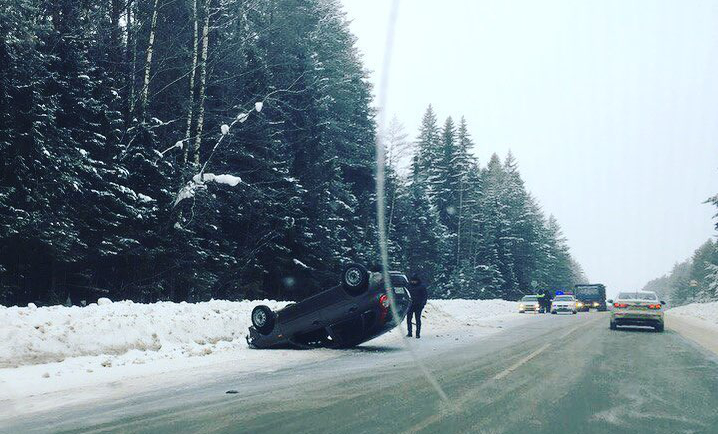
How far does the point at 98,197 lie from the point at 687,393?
17.2 metres

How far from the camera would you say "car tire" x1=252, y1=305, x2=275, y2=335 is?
44.4 ft

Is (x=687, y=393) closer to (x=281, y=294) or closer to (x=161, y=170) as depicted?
(x=161, y=170)

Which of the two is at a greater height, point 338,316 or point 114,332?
point 338,316

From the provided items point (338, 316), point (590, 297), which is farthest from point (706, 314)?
point (338, 316)

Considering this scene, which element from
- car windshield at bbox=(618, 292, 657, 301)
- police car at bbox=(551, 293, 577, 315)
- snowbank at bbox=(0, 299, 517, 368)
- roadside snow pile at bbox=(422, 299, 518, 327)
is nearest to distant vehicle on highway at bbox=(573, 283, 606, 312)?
roadside snow pile at bbox=(422, 299, 518, 327)

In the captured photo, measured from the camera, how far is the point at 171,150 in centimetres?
2317

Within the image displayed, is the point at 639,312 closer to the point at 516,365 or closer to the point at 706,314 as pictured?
the point at 516,365

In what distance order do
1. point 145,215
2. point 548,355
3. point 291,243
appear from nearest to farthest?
1. point 548,355
2. point 145,215
3. point 291,243

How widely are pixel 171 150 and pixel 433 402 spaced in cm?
1865

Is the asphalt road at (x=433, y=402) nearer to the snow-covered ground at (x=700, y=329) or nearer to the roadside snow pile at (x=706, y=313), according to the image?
the snow-covered ground at (x=700, y=329)

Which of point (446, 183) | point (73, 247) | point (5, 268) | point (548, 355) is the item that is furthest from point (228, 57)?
point (446, 183)

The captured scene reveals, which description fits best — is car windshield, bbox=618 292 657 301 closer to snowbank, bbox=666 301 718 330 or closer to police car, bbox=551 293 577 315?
snowbank, bbox=666 301 718 330

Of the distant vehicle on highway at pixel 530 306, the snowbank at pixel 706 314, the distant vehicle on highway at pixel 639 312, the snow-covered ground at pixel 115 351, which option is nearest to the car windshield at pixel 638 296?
the distant vehicle on highway at pixel 639 312

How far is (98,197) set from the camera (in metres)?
19.2
